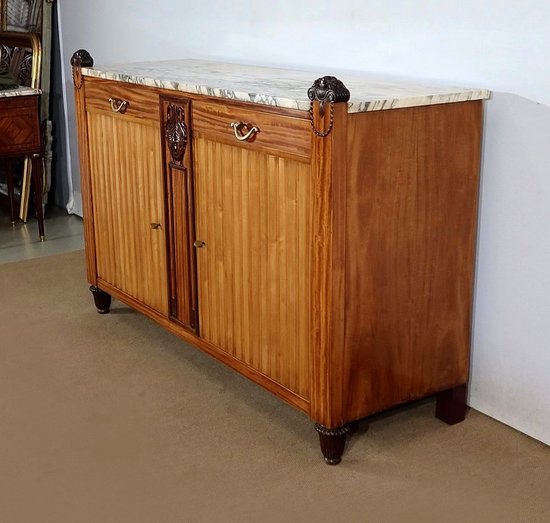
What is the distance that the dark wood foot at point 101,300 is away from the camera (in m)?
3.17

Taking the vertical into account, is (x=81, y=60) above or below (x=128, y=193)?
above

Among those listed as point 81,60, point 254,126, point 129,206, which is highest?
point 81,60

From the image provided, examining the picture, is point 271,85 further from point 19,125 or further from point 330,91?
point 19,125

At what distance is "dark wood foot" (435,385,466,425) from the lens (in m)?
2.36

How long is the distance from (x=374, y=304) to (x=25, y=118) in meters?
2.43

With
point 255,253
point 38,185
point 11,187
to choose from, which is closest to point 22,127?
point 38,185

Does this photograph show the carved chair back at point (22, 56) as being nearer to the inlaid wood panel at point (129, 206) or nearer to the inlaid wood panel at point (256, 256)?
the inlaid wood panel at point (129, 206)

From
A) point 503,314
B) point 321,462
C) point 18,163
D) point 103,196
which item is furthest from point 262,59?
point 18,163

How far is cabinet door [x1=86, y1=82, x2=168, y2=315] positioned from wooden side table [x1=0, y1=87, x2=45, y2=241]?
3.64 ft

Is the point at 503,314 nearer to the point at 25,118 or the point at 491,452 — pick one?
the point at 491,452

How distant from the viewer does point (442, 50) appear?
7.65 feet

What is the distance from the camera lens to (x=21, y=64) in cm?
433

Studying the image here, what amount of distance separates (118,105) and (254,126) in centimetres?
75

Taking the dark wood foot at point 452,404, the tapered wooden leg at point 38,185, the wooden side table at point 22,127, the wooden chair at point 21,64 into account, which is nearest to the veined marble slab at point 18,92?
the wooden side table at point 22,127
